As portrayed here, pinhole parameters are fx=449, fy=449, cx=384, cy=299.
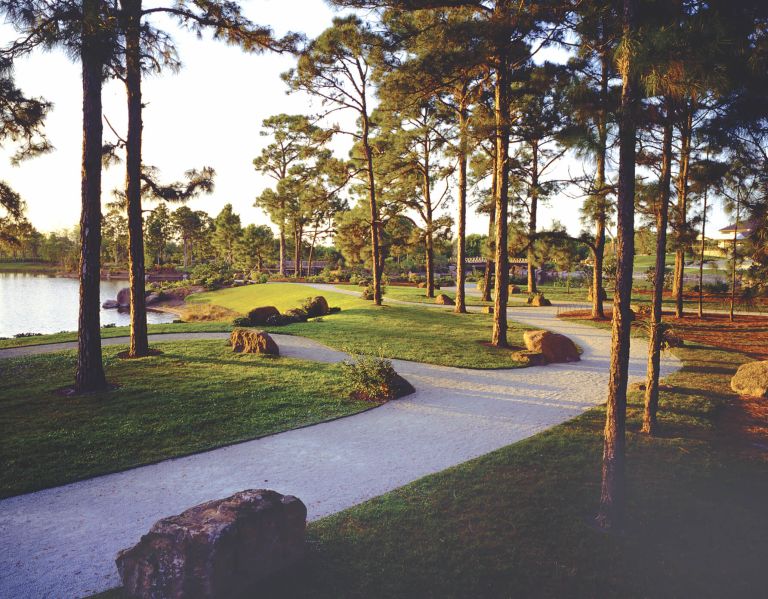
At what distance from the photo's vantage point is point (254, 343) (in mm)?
12438

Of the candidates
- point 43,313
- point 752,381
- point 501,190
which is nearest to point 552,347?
point 752,381

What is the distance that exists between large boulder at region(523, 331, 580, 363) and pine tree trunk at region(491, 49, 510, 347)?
1165mm

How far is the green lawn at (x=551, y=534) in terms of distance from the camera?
372cm

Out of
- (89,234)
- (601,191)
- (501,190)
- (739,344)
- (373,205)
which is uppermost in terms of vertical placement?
(373,205)

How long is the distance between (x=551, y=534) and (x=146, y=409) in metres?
6.80

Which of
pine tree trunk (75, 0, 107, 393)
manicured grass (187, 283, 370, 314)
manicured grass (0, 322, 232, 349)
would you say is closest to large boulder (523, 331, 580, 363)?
pine tree trunk (75, 0, 107, 393)

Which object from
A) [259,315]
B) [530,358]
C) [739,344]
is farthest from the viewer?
[259,315]

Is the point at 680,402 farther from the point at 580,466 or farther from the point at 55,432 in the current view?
the point at 55,432

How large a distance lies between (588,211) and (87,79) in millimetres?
15868

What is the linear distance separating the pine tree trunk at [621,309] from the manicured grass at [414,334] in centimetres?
661

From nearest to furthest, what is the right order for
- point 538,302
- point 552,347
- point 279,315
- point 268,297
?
point 552,347 → point 279,315 → point 538,302 → point 268,297

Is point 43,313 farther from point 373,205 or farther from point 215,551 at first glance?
point 215,551

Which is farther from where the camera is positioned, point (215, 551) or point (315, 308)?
point (315, 308)

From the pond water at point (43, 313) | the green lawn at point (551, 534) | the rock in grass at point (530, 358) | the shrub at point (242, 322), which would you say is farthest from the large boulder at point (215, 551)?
the pond water at point (43, 313)
